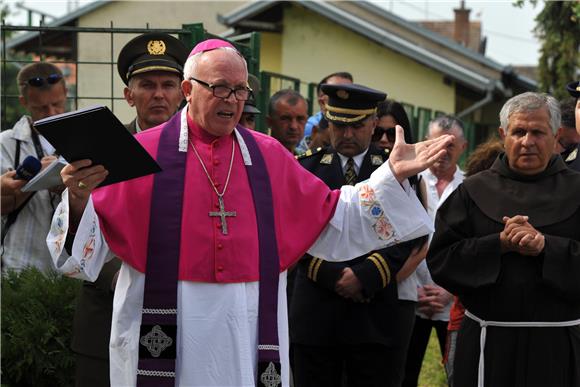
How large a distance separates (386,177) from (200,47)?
100 cm

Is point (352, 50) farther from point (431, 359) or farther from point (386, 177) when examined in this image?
point (386, 177)

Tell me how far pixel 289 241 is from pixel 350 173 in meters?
1.65

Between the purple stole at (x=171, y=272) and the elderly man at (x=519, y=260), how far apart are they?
132cm

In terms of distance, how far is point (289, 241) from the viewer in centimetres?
442

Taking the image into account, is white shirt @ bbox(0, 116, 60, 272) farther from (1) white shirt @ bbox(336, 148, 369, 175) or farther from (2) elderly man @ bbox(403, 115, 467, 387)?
(2) elderly man @ bbox(403, 115, 467, 387)

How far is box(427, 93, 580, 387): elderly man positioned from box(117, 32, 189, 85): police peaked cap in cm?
168

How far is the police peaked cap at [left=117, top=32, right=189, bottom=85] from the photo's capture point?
5387 millimetres

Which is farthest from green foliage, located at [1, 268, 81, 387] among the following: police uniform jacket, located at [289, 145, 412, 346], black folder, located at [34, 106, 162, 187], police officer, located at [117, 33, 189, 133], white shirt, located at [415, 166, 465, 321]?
white shirt, located at [415, 166, 465, 321]

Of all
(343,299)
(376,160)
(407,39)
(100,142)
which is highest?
(407,39)

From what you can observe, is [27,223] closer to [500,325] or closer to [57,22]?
[500,325]

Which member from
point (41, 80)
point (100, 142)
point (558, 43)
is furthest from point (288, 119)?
point (558, 43)

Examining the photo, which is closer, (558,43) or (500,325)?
(500,325)

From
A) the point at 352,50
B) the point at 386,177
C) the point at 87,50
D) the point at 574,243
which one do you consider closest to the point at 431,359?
the point at 574,243

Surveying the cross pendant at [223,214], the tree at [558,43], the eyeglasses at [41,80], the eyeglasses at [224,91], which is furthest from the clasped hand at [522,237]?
the tree at [558,43]
